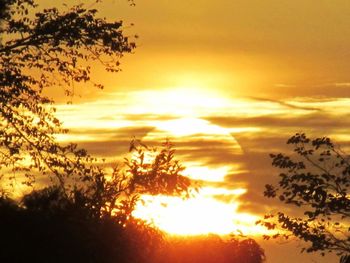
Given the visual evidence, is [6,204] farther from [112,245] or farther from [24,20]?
[24,20]

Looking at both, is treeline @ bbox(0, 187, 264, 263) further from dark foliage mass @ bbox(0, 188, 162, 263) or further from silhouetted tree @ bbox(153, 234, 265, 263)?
silhouetted tree @ bbox(153, 234, 265, 263)

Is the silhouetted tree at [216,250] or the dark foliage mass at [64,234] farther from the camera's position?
the silhouetted tree at [216,250]

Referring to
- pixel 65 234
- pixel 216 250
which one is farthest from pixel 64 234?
pixel 216 250

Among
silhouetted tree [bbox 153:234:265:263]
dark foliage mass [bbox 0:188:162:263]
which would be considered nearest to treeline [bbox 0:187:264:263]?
dark foliage mass [bbox 0:188:162:263]

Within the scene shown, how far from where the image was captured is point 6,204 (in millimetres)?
36844

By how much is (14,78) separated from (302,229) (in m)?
14.3

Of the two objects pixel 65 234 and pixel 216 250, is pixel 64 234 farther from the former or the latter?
pixel 216 250

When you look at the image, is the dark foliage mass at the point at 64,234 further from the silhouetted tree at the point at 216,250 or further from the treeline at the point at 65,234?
the silhouetted tree at the point at 216,250

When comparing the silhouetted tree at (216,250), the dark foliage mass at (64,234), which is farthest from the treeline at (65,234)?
the silhouetted tree at (216,250)

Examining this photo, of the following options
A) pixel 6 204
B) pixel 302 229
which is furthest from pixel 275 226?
pixel 6 204

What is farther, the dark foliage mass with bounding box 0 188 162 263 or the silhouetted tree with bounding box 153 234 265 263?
the silhouetted tree with bounding box 153 234 265 263

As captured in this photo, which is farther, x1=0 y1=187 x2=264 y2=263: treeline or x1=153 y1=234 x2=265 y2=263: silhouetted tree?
x1=153 y1=234 x2=265 y2=263: silhouetted tree

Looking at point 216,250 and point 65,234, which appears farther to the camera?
point 216,250

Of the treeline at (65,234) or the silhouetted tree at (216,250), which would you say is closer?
the treeline at (65,234)
